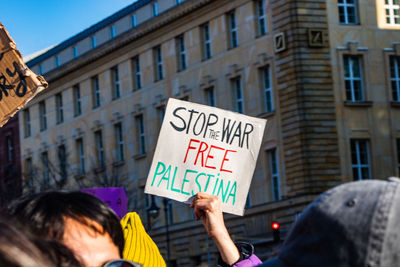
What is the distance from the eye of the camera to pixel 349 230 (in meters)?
1.63

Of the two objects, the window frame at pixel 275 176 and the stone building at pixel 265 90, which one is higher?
the stone building at pixel 265 90

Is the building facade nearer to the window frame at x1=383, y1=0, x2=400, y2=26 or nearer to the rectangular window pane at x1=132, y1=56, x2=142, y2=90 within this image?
the rectangular window pane at x1=132, y1=56, x2=142, y2=90

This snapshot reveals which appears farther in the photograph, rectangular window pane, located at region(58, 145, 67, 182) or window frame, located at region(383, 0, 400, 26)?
rectangular window pane, located at region(58, 145, 67, 182)

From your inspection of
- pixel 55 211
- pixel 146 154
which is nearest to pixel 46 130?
pixel 146 154

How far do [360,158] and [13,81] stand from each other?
3030 centimetres

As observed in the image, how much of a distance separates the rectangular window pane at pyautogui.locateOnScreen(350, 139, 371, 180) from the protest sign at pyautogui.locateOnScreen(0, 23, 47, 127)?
29772 millimetres

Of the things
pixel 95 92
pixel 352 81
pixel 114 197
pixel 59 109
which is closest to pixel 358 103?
pixel 352 81

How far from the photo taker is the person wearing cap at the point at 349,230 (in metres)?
1.61

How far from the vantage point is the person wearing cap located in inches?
63.2

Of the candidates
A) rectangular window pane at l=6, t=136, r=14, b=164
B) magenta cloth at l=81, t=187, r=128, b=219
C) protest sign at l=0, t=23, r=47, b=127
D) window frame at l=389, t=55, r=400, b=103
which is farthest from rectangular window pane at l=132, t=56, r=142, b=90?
protest sign at l=0, t=23, r=47, b=127

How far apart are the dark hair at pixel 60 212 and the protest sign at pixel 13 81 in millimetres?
3509

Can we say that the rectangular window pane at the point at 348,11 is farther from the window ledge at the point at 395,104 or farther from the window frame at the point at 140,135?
the window frame at the point at 140,135

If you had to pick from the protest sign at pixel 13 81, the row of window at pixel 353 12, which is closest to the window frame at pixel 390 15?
the row of window at pixel 353 12

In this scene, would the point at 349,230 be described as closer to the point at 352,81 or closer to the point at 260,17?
the point at 352,81
